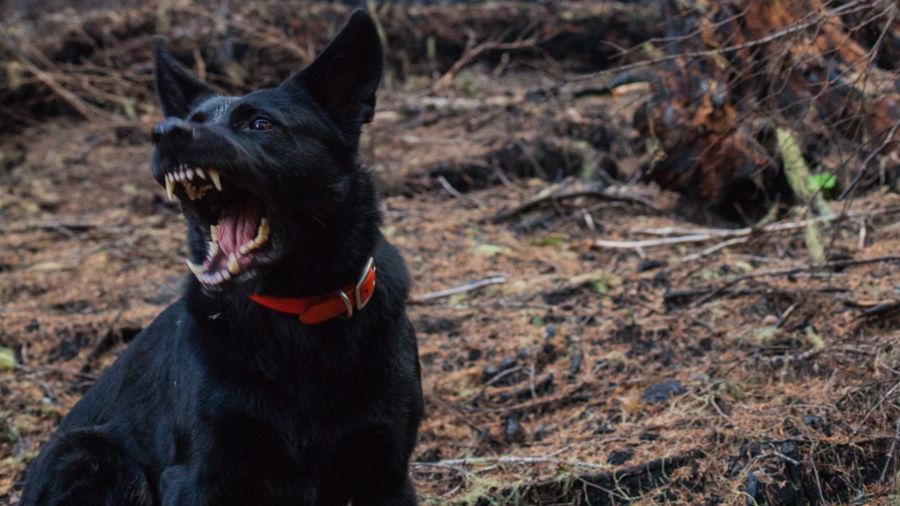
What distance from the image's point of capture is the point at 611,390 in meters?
4.80

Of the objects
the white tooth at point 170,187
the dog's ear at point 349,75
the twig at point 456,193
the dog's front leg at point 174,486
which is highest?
the dog's ear at point 349,75

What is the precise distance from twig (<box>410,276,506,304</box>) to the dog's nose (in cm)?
351

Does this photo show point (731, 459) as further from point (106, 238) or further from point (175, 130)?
point (106, 238)

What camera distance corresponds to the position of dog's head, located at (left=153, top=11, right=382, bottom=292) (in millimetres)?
2875

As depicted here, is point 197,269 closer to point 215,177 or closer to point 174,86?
point 215,177

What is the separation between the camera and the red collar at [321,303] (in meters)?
3.29

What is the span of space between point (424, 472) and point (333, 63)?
6.89 feet

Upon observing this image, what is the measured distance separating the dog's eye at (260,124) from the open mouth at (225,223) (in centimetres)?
26

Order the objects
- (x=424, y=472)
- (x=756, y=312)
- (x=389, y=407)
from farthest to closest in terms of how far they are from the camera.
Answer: (x=756, y=312)
(x=424, y=472)
(x=389, y=407)

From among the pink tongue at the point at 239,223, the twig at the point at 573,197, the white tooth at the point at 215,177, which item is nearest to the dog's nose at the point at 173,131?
the white tooth at the point at 215,177

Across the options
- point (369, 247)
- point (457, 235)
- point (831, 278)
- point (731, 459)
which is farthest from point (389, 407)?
point (457, 235)

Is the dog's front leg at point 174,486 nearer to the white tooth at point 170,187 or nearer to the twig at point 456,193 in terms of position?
the white tooth at point 170,187

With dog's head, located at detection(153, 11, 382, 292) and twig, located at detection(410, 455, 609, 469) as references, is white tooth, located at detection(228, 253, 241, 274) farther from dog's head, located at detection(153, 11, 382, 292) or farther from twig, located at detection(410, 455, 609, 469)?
twig, located at detection(410, 455, 609, 469)

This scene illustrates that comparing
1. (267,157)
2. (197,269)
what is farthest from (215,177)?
(197,269)
